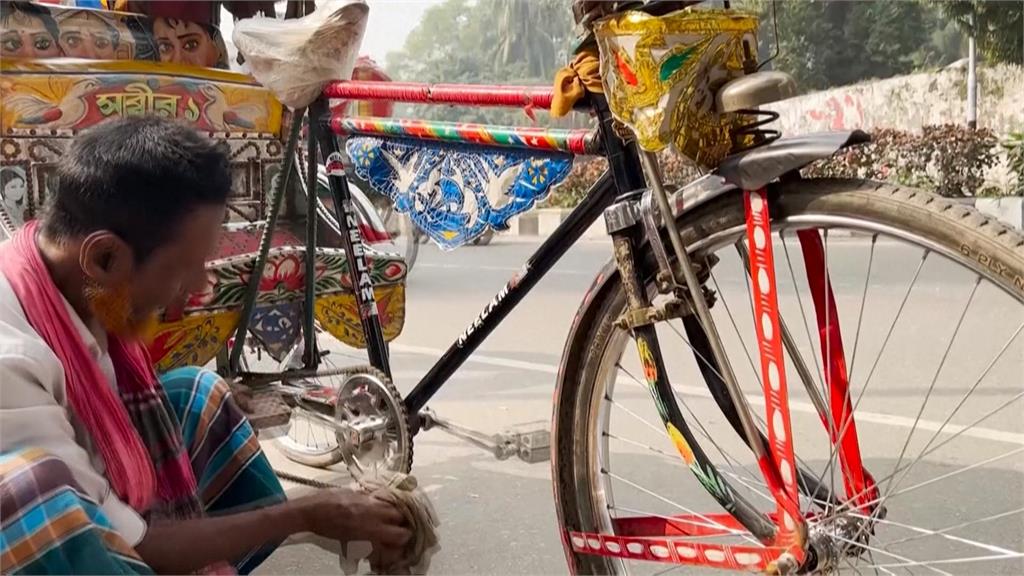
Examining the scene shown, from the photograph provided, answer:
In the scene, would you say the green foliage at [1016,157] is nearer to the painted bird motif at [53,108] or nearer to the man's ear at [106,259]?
the painted bird motif at [53,108]

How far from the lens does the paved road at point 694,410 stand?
2623 mm

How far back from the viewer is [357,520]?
148 centimetres

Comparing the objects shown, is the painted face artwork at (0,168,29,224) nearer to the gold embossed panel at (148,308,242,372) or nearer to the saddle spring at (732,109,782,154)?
the gold embossed panel at (148,308,242,372)

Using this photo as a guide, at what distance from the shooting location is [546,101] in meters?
2.15

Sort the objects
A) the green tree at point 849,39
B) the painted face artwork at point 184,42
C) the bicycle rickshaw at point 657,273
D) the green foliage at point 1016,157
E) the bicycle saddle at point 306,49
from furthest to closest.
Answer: the green tree at point 849,39 < the green foliage at point 1016,157 < the painted face artwork at point 184,42 < the bicycle saddle at point 306,49 < the bicycle rickshaw at point 657,273

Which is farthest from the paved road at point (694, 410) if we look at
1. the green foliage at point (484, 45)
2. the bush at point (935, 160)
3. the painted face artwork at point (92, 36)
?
the green foliage at point (484, 45)

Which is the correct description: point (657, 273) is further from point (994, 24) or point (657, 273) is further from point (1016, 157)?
point (994, 24)

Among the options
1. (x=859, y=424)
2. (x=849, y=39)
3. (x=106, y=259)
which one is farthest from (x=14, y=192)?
(x=849, y=39)

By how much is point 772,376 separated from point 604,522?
1.88ft

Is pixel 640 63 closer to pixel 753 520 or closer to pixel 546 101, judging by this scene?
pixel 546 101

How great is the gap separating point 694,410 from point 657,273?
197 cm

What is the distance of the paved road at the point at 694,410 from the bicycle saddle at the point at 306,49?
3.82 feet

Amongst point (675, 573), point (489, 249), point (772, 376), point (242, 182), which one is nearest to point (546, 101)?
point (772, 376)

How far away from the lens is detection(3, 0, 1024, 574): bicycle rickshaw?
1.68 metres
